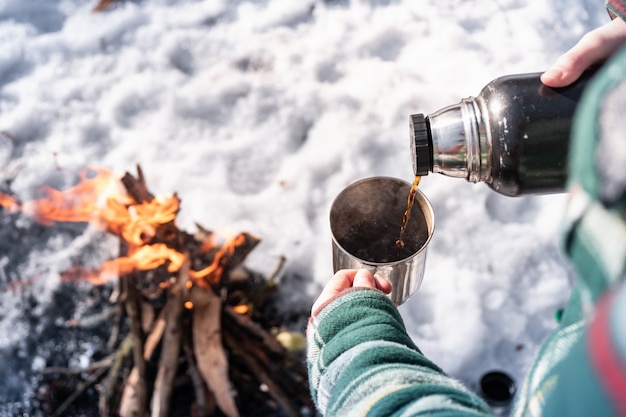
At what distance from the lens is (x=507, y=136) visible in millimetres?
1232

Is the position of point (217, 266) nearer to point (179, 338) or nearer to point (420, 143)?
point (179, 338)

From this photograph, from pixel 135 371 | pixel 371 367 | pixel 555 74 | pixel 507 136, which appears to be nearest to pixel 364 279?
pixel 371 367

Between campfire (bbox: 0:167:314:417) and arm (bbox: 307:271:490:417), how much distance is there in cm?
108

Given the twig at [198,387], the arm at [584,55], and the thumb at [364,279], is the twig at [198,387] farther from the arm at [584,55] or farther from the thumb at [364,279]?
the arm at [584,55]

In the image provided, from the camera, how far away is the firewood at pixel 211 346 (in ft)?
7.00

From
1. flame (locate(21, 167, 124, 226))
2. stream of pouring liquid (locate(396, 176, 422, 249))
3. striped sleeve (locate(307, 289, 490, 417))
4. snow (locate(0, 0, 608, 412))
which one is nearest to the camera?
striped sleeve (locate(307, 289, 490, 417))

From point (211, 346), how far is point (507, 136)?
1.46 meters

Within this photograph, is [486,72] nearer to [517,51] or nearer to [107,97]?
[517,51]

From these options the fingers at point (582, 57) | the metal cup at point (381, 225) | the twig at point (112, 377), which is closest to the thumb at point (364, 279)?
the metal cup at point (381, 225)

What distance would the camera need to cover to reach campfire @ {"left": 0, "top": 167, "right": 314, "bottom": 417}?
2.15 meters

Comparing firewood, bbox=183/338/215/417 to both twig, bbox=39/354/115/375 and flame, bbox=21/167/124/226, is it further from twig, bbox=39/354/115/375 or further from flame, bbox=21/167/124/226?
flame, bbox=21/167/124/226

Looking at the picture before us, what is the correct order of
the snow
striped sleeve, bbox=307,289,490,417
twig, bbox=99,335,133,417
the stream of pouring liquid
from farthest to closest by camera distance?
the snow, twig, bbox=99,335,133,417, the stream of pouring liquid, striped sleeve, bbox=307,289,490,417

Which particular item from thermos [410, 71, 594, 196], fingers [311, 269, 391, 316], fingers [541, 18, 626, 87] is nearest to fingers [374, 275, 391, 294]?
fingers [311, 269, 391, 316]

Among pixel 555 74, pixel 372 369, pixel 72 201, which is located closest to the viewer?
pixel 372 369
